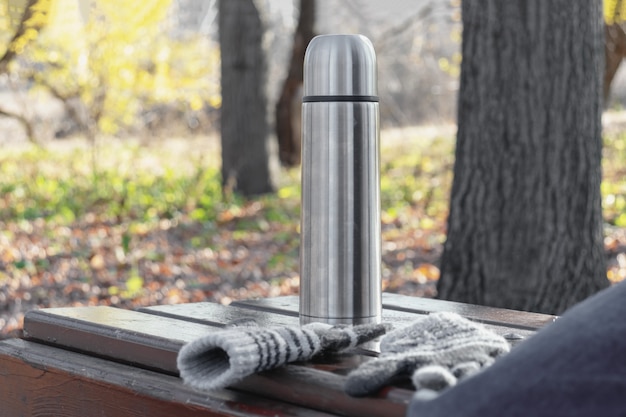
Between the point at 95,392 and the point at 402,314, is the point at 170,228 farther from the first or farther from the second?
the point at 95,392

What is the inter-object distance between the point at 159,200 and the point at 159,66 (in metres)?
3.72

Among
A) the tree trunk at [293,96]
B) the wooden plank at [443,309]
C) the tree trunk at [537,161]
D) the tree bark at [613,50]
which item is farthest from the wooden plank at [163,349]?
the tree trunk at [293,96]

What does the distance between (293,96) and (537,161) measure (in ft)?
25.9

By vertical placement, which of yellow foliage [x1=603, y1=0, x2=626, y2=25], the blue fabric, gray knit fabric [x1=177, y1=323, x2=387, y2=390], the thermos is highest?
yellow foliage [x1=603, y1=0, x2=626, y2=25]

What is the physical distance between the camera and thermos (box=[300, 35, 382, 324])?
1.73 meters

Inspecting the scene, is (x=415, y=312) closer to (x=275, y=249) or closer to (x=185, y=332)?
(x=185, y=332)

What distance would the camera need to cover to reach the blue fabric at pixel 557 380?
3.64ft

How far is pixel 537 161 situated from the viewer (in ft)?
12.1

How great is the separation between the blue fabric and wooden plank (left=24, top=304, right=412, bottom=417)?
0.18 meters

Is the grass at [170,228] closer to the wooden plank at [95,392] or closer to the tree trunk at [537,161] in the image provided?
the tree trunk at [537,161]

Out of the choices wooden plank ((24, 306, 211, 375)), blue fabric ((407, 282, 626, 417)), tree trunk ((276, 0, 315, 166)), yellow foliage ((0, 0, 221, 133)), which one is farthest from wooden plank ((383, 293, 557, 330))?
tree trunk ((276, 0, 315, 166))

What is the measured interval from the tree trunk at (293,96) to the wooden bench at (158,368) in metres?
9.12

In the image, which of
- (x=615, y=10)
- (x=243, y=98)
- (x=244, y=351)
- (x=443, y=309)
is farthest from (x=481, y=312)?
(x=615, y=10)

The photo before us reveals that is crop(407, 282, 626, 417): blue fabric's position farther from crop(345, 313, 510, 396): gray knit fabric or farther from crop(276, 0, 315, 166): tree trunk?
crop(276, 0, 315, 166): tree trunk
